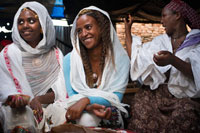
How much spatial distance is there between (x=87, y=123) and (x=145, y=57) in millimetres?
854

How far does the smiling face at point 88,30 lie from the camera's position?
6.48 ft

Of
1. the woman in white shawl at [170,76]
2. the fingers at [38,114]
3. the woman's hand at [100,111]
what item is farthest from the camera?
the fingers at [38,114]

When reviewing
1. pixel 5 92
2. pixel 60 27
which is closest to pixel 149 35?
pixel 60 27

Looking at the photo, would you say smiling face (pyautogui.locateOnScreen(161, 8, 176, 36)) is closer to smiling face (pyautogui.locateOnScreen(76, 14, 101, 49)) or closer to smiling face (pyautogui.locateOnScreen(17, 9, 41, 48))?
smiling face (pyautogui.locateOnScreen(76, 14, 101, 49))

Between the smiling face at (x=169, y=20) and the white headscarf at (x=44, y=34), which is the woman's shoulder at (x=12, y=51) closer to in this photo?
the white headscarf at (x=44, y=34)

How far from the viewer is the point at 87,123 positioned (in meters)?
1.65

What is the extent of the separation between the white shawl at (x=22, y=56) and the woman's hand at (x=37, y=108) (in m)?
Answer: 0.10

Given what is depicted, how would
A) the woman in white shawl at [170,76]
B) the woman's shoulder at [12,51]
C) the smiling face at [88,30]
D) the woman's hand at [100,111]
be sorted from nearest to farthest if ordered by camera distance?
the woman's hand at [100,111] → the woman in white shawl at [170,76] → the smiling face at [88,30] → the woman's shoulder at [12,51]

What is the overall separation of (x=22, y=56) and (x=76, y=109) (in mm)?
973

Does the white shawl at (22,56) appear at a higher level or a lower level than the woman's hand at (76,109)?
higher

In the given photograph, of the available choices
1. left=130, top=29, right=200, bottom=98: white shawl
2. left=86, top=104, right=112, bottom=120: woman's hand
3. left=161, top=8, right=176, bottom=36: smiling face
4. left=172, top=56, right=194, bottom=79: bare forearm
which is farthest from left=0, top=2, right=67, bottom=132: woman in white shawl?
left=161, top=8, right=176, bottom=36: smiling face

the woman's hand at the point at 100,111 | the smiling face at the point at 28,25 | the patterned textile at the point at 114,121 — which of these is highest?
the smiling face at the point at 28,25


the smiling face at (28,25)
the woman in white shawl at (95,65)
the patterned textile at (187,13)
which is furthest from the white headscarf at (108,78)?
the patterned textile at (187,13)

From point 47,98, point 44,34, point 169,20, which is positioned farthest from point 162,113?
point 44,34
